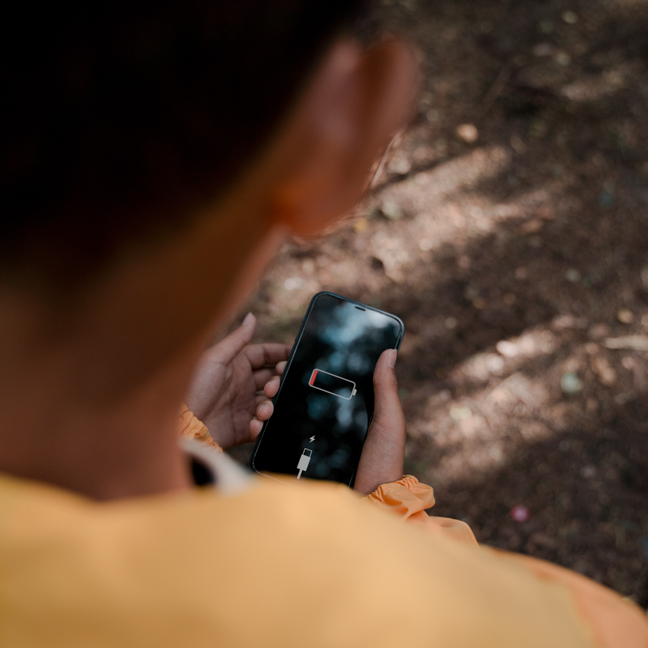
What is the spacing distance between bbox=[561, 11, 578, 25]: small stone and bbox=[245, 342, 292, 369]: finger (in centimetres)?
333

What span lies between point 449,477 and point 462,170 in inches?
74.8

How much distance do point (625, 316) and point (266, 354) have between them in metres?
2.15

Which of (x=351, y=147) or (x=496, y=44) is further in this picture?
(x=496, y=44)

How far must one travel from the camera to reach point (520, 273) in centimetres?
290

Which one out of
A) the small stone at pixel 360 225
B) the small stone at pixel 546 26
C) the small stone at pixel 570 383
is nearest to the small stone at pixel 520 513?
the small stone at pixel 570 383

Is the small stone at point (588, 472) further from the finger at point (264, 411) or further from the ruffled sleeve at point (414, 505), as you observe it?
the finger at point (264, 411)

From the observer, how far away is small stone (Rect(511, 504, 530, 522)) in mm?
2455

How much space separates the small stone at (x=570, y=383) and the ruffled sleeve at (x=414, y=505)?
4.45 ft

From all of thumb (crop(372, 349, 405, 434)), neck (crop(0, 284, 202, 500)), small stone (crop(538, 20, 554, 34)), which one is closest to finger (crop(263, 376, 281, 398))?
thumb (crop(372, 349, 405, 434))

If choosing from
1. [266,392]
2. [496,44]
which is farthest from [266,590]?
[496,44]

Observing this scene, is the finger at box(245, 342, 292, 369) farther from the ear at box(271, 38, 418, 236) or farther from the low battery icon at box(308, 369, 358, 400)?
the ear at box(271, 38, 418, 236)

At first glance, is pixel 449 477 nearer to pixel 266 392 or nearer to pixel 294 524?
pixel 266 392

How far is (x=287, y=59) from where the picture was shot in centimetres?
46

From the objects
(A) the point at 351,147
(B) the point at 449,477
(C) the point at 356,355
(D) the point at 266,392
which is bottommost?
(B) the point at 449,477
